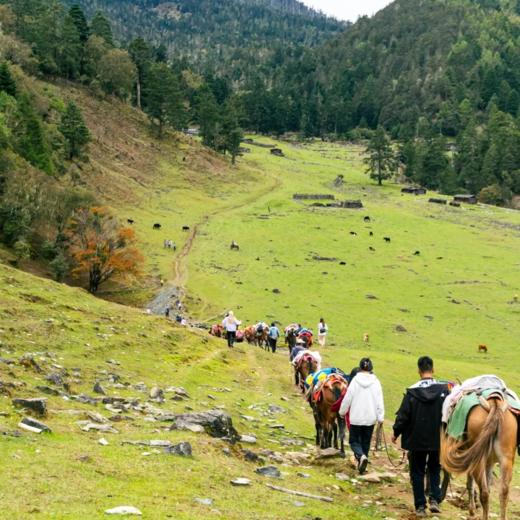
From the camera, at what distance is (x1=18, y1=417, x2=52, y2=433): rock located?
39.3 ft

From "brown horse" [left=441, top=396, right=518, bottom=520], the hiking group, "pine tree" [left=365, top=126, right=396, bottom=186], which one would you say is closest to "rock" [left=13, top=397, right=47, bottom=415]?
the hiking group

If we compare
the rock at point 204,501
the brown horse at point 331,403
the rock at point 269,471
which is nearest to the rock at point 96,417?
the rock at point 269,471

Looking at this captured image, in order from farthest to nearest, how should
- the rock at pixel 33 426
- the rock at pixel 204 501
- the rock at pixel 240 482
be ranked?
the rock at pixel 33 426 → the rock at pixel 240 482 → the rock at pixel 204 501

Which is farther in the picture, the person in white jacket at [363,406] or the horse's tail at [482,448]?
the person in white jacket at [363,406]

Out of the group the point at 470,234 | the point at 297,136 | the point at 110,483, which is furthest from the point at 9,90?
the point at 297,136

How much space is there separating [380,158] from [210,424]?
118m

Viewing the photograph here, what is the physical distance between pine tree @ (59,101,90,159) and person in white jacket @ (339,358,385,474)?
248 feet

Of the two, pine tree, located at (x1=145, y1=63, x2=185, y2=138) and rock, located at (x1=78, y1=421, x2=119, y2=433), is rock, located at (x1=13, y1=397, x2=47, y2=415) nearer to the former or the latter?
rock, located at (x1=78, y1=421, x2=119, y2=433)

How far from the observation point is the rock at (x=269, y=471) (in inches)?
489

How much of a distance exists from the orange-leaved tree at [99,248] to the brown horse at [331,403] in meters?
40.5

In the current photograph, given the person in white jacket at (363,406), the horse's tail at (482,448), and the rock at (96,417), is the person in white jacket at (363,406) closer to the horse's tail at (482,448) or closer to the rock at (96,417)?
the horse's tail at (482,448)

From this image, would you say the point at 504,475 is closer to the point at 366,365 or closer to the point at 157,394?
the point at 366,365

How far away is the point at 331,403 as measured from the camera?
50.4 feet

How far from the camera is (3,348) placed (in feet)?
63.4
